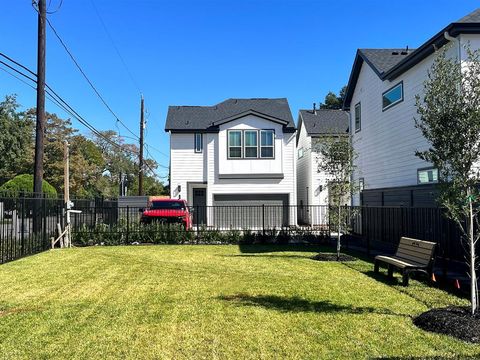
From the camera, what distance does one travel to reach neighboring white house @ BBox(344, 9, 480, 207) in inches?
446

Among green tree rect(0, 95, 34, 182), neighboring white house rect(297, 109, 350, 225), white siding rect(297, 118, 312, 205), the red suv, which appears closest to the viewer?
the red suv

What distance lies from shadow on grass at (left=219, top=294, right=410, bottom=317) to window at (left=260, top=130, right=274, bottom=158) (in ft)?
63.1

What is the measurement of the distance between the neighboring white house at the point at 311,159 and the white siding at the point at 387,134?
8.06 meters

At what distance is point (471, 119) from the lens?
17.7 ft

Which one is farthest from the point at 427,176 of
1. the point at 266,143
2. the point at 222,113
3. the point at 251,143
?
the point at 222,113

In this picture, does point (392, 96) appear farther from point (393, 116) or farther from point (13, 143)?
point (13, 143)

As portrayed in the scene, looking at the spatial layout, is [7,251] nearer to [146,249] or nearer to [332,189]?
[146,249]

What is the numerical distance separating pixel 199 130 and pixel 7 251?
661 inches

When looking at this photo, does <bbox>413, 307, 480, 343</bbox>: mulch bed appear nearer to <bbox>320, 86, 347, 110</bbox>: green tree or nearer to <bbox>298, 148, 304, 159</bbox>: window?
<bbox>298, 148, 304, 159</bbox>: window

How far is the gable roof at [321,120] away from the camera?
29078 mm

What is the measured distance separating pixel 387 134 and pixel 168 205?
989 cm

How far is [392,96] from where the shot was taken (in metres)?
14.7

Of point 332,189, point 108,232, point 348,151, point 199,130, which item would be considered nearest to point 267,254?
point 332,189

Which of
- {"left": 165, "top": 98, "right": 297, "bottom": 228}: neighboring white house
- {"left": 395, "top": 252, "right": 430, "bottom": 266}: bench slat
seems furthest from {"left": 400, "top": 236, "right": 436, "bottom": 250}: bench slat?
{"left": 165, "top": 98, "right": 297, "bottom": 228}: neighboring white house
